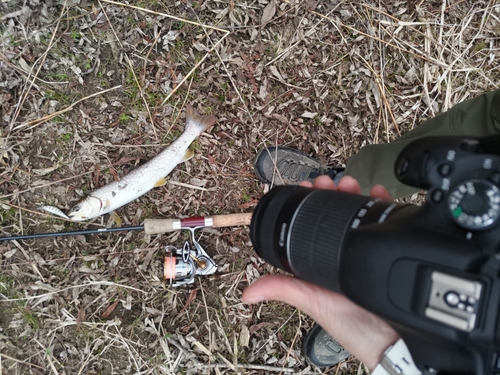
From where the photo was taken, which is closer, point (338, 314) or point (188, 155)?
point (338, 314)

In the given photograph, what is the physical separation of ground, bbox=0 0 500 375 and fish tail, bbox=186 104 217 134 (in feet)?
0.35

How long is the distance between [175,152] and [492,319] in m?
2.22

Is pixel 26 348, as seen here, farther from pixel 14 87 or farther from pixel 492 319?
pixel 492 319

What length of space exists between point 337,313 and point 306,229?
452 millimetres

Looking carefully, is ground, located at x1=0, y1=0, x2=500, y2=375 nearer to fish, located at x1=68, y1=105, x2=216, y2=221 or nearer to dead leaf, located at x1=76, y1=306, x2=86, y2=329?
dead leaf, located at x1=76, y1=306, x2=86, y2=329

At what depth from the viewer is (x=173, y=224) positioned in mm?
2775

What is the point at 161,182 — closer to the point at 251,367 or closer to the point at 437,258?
the point at 251,367

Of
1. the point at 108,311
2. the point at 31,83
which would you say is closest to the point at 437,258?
the point at 108,311

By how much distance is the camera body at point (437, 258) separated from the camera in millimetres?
1203

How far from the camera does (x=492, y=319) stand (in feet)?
3.95

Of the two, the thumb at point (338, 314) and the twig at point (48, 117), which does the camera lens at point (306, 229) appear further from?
the twig at point (48, 117)

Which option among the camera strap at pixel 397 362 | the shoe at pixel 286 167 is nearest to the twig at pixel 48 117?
the shoe at pixel 286 167

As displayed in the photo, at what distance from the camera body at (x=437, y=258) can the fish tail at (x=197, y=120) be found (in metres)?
1.64

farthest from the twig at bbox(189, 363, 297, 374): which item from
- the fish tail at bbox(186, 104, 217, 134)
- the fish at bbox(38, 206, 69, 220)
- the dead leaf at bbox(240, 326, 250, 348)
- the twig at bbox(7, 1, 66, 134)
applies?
the twig at bbox(7, 1, 66, 134)
